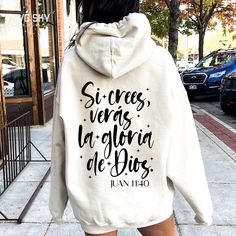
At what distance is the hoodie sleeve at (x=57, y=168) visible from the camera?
1409mm

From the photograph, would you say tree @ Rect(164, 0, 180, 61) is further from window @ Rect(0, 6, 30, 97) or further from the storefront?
window @ Rect(0, 6, 30, 97)

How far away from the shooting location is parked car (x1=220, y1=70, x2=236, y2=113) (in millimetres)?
8867

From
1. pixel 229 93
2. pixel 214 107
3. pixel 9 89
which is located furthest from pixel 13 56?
pixel 214 107

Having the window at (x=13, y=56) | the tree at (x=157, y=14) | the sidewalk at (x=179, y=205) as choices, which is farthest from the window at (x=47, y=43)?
the tree at (x=157, y=14)

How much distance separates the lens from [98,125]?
4.61 feet

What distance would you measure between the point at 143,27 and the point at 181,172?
1.84 feet

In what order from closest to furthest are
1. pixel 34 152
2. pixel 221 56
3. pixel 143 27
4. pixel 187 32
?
pixel 143 27, pixel 34 152, pixel 221 56, pixel 187 32

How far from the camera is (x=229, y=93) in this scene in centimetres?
897

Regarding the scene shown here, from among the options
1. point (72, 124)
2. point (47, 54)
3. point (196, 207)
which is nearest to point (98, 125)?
point (72, 124)

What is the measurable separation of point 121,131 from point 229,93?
805cm

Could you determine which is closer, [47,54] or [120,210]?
[120,210]

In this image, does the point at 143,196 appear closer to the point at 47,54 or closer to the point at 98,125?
the point at 98,125

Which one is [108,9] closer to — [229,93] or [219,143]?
[219,143]

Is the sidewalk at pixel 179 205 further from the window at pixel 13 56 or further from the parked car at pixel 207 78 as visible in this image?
the parked car at pixel 207 78
